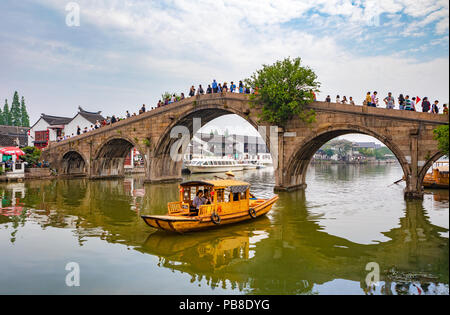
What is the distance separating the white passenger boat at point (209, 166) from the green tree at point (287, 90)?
2540 cm

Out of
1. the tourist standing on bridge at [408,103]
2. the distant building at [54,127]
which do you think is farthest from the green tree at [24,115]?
the tourist standing on bridge at [408,103]

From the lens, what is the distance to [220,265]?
8.71 metres

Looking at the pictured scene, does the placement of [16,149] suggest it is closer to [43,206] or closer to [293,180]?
[43,206]

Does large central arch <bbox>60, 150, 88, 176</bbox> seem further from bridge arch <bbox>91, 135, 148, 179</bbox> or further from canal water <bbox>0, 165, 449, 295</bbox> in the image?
canal water <bbox>0, 165, 449, 295</bbox>

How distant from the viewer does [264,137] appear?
22.9 metres

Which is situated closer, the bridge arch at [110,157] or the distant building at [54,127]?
the bridge arch at [110,157]

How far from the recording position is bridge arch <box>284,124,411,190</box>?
1748 centimetres

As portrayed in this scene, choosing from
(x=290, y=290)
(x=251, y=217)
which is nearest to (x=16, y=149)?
(x=251, y=217)

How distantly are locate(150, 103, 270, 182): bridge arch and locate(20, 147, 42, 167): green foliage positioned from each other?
557 inches

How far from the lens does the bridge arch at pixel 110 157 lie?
3253cm

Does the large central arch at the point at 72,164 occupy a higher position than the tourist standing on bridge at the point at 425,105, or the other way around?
the tourist standing on bridge at the point at 425,105

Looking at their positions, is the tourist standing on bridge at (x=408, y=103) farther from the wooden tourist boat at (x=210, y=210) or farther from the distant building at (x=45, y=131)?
the distant building at (x=45, y=131)

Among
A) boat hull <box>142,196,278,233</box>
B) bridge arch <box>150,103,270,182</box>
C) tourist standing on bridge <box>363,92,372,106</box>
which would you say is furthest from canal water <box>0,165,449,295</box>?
bridge arch <box>150,103,270,182</box>

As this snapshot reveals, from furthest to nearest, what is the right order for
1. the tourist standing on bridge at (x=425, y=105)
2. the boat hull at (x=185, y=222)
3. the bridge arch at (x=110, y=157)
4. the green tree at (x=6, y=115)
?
the green tree at (x=6, y=115) < the bridge arch at (x=110, y=157) < the tourist standing on bridge at (x=425, y=105) < the boat hull at (x=185, y=222)
